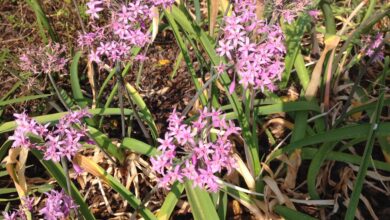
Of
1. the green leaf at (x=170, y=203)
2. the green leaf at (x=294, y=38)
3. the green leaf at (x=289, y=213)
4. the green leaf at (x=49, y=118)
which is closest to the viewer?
the green leaf at (x=289, y=213)

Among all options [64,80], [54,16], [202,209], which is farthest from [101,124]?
[54,16]

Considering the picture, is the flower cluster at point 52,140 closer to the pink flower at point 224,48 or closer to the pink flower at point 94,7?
the pink flower at point 94,7

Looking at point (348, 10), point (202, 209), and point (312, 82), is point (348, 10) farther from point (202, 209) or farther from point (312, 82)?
point (202, 209)

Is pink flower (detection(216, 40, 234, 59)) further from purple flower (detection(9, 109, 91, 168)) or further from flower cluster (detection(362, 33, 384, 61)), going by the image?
flower cluster (detection(362, 33, 384, 61))

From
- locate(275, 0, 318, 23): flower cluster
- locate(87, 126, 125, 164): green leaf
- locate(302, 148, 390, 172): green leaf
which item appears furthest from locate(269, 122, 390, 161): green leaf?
locate(87, 126, 125, 164): green leaf

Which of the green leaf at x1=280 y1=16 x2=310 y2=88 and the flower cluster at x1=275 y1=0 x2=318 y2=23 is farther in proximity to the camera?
the green leaf at x1=280 y1=16 x2=310 y2=88

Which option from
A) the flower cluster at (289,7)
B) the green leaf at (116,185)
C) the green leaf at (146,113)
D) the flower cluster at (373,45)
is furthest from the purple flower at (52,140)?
the flower cluster at (373,45)

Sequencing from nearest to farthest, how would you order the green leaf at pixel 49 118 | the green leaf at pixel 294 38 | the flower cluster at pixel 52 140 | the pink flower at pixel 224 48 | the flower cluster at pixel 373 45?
the flower cluster at pixel 52 140, the pink flower at pixel 224 48, the green leaf at pixel 49 118, the flower cluster at pixel 373 45, the green leaf at pixel 294 38
